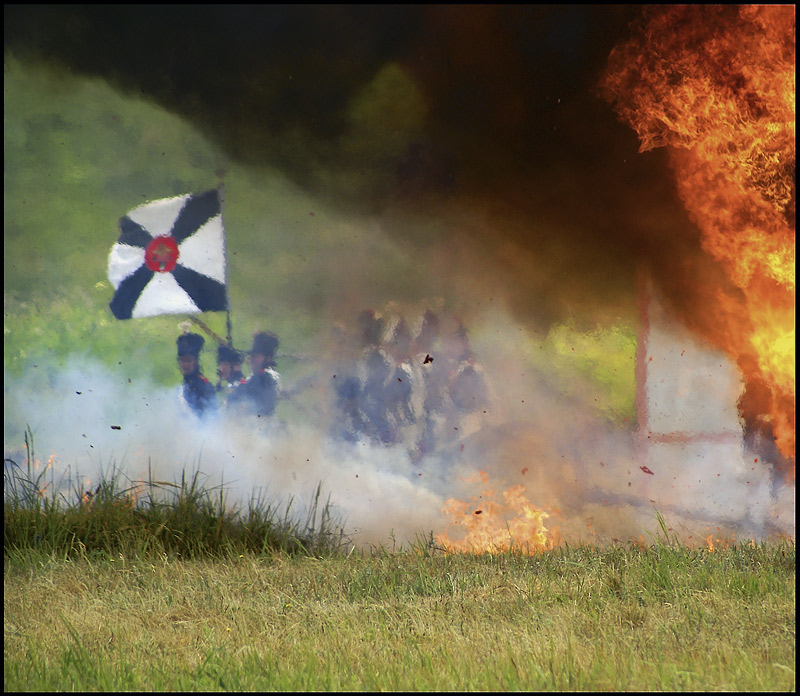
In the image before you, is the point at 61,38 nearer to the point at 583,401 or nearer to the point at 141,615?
the point at 141,615

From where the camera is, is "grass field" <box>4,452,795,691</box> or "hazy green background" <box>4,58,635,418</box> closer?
"grass field" <box>4,452,795,691</box>

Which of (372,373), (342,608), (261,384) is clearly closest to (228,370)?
(261,384)

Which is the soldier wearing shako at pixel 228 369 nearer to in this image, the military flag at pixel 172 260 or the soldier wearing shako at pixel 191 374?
the soldier wearing shako at pixel 191 374

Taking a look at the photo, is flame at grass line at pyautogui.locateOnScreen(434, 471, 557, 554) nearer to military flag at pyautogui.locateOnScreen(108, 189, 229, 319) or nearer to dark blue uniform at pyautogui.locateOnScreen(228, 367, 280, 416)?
dark blue uniform at pyautogui.locateOnScreen(228, 367, 280, 416)

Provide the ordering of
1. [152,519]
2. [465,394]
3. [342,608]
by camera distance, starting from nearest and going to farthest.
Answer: [342,608] → [152,519] → [465,394]

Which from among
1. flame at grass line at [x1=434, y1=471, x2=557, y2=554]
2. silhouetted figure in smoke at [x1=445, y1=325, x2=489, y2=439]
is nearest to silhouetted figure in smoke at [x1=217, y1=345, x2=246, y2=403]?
silhouetted figure in smoke at [x1=445, y1=325, x2=489, y2=439]

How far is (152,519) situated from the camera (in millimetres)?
4512

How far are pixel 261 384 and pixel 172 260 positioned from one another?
80 centimetres

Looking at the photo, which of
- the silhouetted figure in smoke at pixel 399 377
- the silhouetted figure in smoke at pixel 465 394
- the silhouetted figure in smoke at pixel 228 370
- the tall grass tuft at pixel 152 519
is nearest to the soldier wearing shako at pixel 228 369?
the silhouetted figure in smoke at pixel 228 370

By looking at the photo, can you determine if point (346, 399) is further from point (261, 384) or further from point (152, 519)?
point (152, 519)

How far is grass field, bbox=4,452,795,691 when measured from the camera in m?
→ 2.82

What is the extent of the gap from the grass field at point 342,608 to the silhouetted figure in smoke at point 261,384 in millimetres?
506

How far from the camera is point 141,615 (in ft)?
11.8

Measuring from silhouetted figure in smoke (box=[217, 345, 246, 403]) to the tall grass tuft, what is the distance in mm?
463
